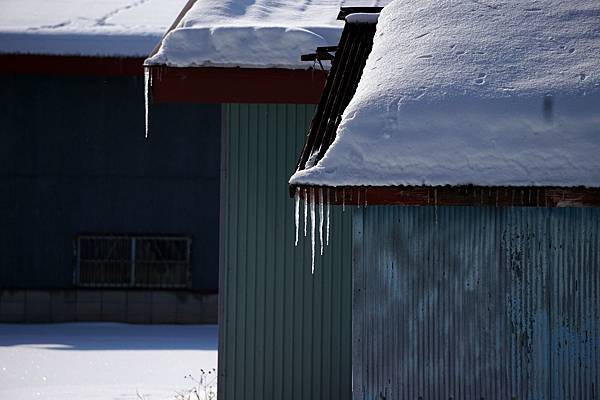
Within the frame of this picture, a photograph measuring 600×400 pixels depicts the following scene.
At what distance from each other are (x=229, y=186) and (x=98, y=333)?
7669 mm

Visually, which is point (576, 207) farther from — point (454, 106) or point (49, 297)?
point (49, 297)

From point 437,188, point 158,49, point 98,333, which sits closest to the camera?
point 437,188

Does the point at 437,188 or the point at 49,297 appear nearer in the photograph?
the point at 437,188

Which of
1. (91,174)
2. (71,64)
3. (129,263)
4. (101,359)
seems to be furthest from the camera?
(91,174)

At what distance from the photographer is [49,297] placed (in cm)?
1705

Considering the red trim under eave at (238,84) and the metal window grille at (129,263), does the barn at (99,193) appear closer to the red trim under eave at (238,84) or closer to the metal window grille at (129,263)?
the metal window grille at (129,263)

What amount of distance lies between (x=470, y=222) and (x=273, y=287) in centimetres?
306

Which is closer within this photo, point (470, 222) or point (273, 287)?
point (470, 222)

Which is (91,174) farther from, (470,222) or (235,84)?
(470,222)

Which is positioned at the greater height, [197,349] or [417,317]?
[417,317]

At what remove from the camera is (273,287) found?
920 centimetres

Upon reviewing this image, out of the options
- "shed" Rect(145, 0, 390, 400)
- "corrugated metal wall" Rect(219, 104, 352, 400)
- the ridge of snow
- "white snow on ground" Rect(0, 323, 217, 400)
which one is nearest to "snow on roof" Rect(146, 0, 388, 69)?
"shed" Rect(145, 0, 390, 400)

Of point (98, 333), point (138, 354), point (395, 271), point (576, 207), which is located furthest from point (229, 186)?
point (98, 333)

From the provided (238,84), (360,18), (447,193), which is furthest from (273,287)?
(447,193)
